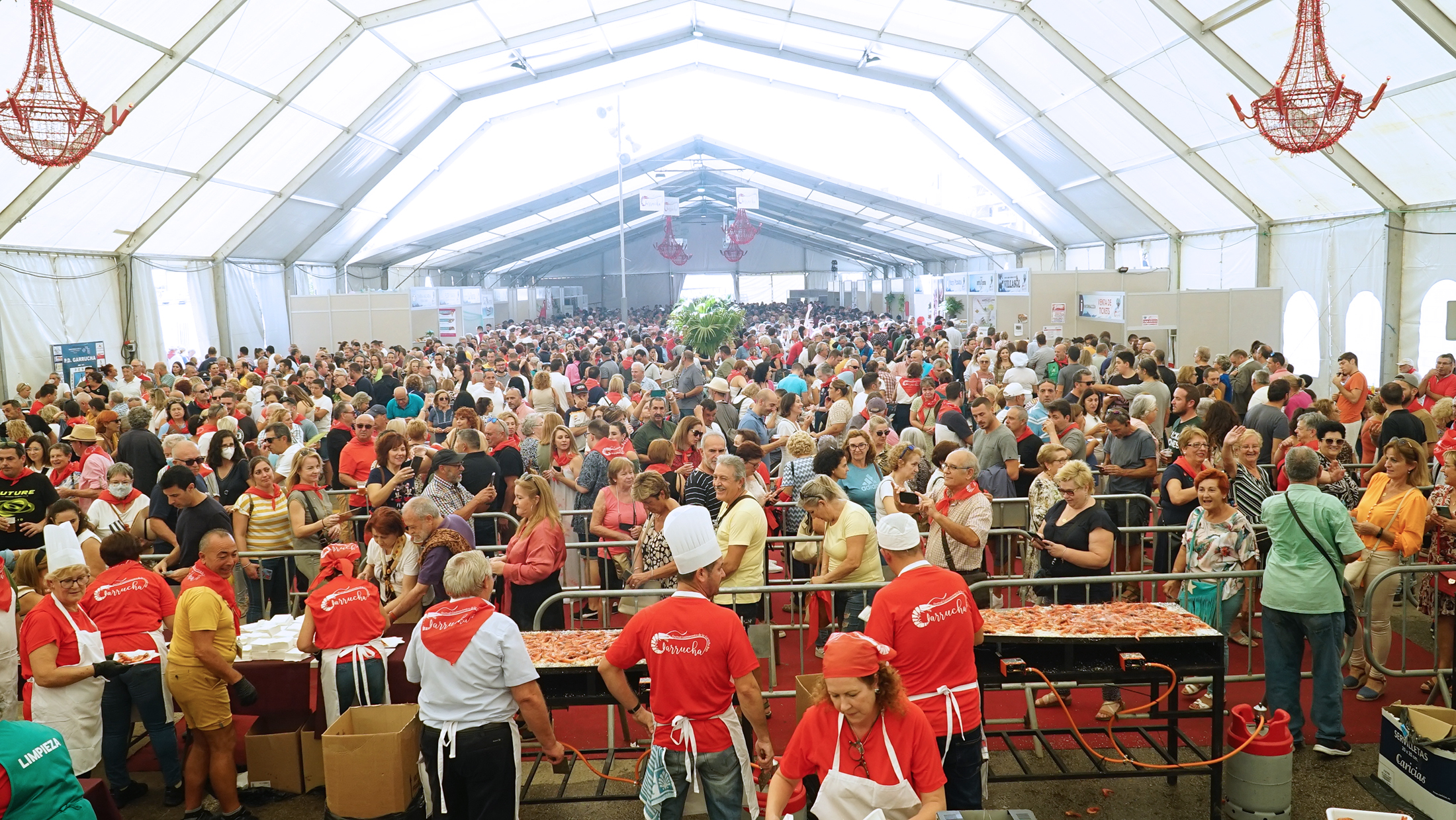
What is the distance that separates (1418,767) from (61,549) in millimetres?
5740

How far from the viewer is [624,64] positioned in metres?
19.4

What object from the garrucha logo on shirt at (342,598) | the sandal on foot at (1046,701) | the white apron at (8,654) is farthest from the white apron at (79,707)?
the sandal on foot at (1046,701)

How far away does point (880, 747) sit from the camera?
9.34ft

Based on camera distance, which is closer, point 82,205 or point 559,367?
point 559,367

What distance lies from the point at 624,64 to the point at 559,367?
9809 millimetres

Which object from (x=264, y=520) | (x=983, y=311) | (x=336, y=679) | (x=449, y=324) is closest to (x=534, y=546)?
(x=336, y=679)

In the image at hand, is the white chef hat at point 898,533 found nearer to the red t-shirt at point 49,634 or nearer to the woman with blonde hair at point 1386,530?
the woman with blonde hair at point 1386,530

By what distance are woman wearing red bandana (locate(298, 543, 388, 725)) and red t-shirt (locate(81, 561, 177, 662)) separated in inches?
28.5

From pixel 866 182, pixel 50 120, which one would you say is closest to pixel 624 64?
pixel 866 182

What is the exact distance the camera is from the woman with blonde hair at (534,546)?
5195mm

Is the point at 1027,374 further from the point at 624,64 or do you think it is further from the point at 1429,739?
the point at 624,64

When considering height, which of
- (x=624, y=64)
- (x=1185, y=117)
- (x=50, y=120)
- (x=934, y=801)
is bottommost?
(x=934, y=801)

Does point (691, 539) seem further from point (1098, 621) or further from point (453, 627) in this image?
point (1098, 621)

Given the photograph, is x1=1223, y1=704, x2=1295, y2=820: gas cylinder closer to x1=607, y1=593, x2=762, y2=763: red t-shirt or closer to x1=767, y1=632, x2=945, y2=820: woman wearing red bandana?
x1=767, y1=632, x2=945, y2=820: woman wearing red bandana
